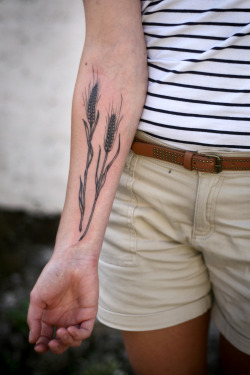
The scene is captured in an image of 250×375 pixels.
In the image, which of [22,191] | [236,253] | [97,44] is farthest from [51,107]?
[236,253]

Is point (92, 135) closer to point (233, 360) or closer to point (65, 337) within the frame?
point (65, 337)

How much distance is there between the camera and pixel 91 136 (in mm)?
1208

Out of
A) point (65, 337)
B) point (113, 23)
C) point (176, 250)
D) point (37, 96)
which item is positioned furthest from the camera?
point (37, 96)

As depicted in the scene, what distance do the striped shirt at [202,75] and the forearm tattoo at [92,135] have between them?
0.10 meters

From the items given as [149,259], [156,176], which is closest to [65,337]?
[149,259]

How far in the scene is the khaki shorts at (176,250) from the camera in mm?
1195

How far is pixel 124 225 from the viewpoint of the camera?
4.40 feet

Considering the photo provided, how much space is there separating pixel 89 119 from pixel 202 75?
336 mm

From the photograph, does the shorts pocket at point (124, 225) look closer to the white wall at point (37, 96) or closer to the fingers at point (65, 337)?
the fingers at point (65, 337)

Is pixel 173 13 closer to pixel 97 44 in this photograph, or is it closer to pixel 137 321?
pixel 97 44

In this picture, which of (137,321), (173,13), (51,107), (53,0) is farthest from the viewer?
(51,107)

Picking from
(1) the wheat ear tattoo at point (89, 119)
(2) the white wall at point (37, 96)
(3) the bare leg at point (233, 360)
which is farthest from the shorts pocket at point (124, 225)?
(2) the white wall at point (37, 96)

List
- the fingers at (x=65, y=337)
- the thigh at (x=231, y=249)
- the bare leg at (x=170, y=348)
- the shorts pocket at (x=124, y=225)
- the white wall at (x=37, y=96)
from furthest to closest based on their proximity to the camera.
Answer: the white wall at (x=37, y=96) < the bare leg at (x=170, y=348) < the shorts pocket at (x=124, y=225) < the thigh at (x=231, y=249) < the fingers at (x=65, y=337)

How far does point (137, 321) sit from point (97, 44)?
87cm
